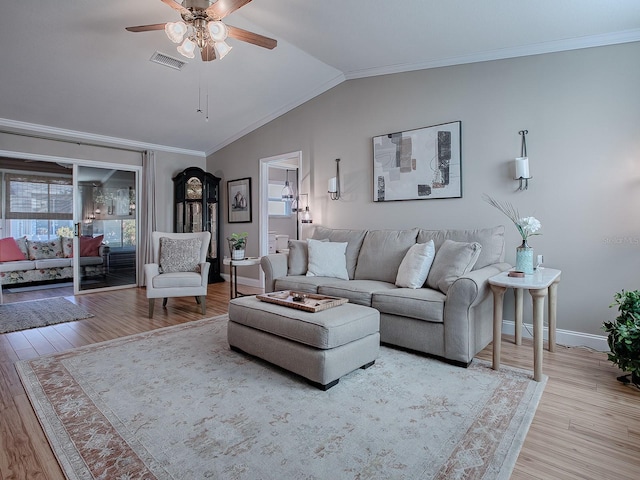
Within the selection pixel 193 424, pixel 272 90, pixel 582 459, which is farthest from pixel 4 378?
pixel 272 90

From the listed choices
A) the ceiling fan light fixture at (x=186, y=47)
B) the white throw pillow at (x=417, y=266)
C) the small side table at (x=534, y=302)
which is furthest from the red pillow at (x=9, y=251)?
the small side table at (x=534, y=302)

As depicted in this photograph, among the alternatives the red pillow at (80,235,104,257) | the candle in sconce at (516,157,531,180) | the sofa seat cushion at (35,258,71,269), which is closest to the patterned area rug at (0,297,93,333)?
the red pillow at (80,235,104,257)

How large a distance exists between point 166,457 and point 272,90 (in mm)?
4332

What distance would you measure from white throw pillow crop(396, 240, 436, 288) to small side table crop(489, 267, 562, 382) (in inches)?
23.9

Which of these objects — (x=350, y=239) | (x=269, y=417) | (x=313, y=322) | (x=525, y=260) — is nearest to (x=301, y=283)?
(x=350, y=239)

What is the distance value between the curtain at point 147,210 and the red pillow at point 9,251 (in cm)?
232

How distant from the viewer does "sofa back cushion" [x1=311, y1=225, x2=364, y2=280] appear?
3822 millimetres

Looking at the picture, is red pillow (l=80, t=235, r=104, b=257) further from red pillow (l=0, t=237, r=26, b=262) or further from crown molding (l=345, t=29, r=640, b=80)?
crown molding (l=345, t=29, r=640, b=80)

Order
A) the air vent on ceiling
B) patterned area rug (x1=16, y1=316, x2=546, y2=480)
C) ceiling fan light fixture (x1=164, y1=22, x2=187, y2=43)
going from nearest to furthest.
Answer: patterned area rug (x1=16, y1=316, x2=546, y2=480)
ceiling fan light fixture (x1=164, y1=22, x2=187, y2=43)
the air vent on ceiling

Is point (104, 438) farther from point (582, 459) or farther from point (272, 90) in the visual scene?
point (272, 90)

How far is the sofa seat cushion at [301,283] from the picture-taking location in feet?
11.1

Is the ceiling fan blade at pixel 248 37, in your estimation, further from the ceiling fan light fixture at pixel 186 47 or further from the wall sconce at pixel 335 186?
the wall sconce at pixel 335 186

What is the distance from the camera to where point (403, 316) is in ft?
9.14

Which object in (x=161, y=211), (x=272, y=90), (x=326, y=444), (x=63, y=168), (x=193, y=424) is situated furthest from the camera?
(x=63, y=168)
